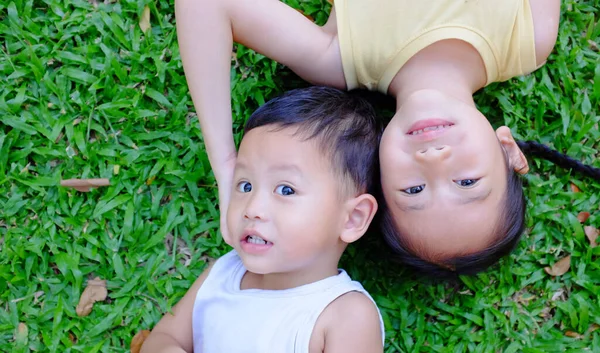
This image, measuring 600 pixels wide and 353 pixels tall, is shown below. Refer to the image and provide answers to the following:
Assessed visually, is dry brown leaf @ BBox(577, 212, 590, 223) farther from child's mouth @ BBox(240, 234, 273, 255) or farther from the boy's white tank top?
child's mouth @ BBox(240, 234, 273, 255)

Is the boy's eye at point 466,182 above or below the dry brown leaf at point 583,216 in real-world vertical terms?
above

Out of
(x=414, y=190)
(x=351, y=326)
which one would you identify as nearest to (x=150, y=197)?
(x=351, y=326)

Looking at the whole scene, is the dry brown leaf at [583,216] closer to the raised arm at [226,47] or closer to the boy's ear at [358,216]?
the boy's ear at [358,216]

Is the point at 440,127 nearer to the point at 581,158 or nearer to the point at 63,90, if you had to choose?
the point at 581,158

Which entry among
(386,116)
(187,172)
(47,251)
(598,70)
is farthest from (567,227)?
(47,251)

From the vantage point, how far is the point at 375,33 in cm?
238

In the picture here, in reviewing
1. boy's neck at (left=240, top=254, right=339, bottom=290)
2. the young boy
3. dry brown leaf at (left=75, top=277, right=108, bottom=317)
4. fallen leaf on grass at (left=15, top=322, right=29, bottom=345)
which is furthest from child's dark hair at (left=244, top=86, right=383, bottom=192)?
fallen leaf on grass at (left=15, top=322, right=29, bottom=345)

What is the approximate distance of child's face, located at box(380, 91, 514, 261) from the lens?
79.7 inches

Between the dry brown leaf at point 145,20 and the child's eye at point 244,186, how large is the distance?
918 millimetres

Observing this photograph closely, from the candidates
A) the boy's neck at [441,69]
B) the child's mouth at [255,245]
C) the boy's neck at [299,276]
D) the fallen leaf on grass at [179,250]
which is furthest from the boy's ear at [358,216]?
the fallen leaf on grass at [179,250]

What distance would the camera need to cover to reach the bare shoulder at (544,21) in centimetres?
245

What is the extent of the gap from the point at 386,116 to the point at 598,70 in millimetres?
917

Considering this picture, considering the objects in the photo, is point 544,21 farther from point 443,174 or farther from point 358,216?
point 358,216

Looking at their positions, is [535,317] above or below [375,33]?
below
